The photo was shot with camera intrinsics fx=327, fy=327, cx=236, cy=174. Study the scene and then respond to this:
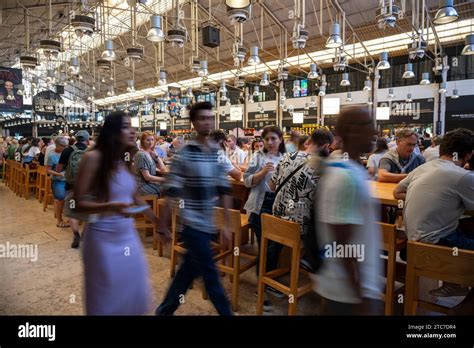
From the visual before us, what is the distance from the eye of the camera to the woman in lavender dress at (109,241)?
1581 millimetres

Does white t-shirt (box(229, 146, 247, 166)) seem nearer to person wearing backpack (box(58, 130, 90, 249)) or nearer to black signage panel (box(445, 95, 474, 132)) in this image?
person wearing backpack (box(58, 130, 90, 249))

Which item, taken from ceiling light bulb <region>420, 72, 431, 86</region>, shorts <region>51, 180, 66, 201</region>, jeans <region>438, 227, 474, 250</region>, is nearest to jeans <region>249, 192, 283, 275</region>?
jeans <region>438, 227, 474, 250</region>

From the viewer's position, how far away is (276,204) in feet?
8.11

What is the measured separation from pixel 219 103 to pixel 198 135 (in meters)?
23.3

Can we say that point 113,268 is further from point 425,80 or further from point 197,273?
point 425,80

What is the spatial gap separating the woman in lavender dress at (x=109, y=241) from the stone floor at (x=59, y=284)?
0.53 feet

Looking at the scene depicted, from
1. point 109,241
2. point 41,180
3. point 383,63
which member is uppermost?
point 383,63

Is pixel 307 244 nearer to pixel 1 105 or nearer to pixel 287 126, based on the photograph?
pixel 1 105

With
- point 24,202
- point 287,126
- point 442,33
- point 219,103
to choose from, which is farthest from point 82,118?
point 442,33

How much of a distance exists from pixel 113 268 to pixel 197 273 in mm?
599

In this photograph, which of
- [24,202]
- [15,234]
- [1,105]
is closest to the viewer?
[15,234]

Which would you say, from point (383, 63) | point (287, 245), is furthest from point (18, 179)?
point (383, 63)

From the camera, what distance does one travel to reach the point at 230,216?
94.3 inches

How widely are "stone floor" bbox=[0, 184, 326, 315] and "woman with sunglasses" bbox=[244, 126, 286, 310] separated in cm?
Answer: 43
